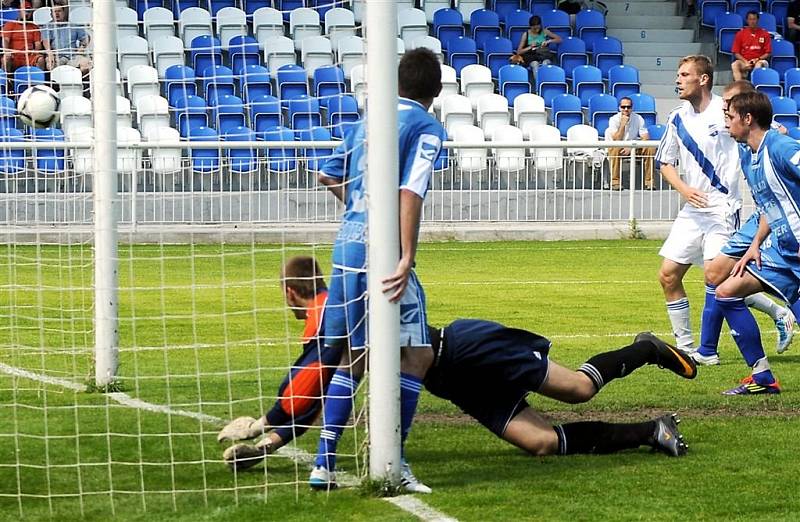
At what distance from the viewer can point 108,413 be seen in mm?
7812

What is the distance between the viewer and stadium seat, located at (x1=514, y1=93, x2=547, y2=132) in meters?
Answer: 23.5

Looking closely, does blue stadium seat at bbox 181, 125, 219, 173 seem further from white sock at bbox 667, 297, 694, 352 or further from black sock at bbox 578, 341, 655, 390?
black sock at bbox 578, 341, 655, 390

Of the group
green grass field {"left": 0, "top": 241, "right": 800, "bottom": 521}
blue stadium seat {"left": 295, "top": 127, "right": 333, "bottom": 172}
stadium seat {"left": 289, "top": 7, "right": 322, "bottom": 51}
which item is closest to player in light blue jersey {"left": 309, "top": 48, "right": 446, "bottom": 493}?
green grass field {"left": 0, "top": 241, "right": 800, "bottom": 521}

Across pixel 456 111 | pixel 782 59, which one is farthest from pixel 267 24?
pixel 782 59

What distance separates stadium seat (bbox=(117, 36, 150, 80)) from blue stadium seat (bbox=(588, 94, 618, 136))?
27.7ft

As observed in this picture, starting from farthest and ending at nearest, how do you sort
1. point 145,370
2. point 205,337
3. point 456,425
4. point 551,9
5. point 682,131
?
point 551,9 < point 205,337 < point 682,131 < point 145,370 < point 456,425

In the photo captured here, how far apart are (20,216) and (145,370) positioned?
6379mm

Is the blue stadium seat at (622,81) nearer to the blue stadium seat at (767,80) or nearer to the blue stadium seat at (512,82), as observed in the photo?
the blue stadium seat at (512,82)

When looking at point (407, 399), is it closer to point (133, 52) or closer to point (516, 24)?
point (133, 52)

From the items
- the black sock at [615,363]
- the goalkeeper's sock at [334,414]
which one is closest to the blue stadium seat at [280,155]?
the black sock at [615,363]

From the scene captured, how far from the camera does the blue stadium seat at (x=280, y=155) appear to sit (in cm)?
1739

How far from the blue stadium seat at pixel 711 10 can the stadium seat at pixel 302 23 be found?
9.02 meters

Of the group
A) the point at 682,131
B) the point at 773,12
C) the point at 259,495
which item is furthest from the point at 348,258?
the point at 773,12

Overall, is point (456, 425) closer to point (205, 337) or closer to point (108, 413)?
point (108, 413)
